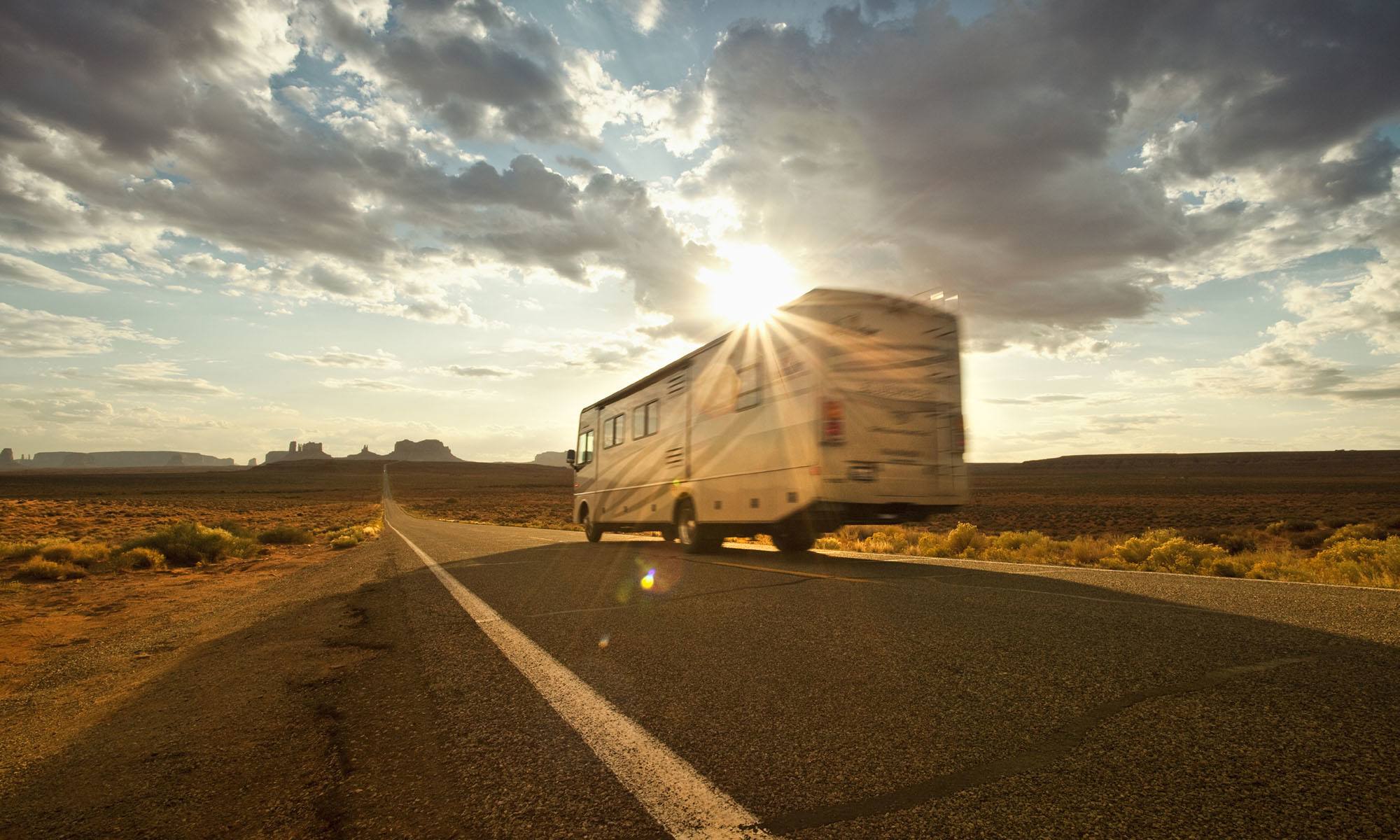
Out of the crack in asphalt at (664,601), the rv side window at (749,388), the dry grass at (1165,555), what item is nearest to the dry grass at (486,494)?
the dry grass at (1165,555)

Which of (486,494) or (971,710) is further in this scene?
(486,494)

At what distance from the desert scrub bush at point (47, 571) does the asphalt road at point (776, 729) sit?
350 inches

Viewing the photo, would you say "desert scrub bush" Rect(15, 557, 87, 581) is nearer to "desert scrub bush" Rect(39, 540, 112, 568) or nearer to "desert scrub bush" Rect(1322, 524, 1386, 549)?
"desert scrub bush" Rect(39, 540, 112, 568)

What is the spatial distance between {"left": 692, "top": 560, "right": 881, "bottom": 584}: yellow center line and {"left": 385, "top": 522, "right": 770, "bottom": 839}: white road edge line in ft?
13.0

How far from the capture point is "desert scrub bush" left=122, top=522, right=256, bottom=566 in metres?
14.3

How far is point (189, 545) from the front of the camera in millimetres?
14594

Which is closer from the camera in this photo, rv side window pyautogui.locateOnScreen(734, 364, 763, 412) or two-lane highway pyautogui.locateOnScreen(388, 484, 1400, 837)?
two-lane highway pyautogui.locateOnScreen(388, 484, 1400, 837)

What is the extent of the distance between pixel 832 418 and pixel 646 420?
5.92m

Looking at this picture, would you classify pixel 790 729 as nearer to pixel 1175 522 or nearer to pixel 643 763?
pixel 643 763

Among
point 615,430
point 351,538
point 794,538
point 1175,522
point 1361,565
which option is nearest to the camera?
point 1361,565

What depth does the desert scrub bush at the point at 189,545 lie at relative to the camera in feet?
47.0

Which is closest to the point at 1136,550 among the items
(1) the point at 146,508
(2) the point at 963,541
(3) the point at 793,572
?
(2) the point at 963,541

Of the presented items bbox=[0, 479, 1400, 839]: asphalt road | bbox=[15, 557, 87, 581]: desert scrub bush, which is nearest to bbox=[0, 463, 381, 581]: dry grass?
bbox=[15, 557, 87, 581]: desert scrub bush

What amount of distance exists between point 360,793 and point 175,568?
14.1 meters
